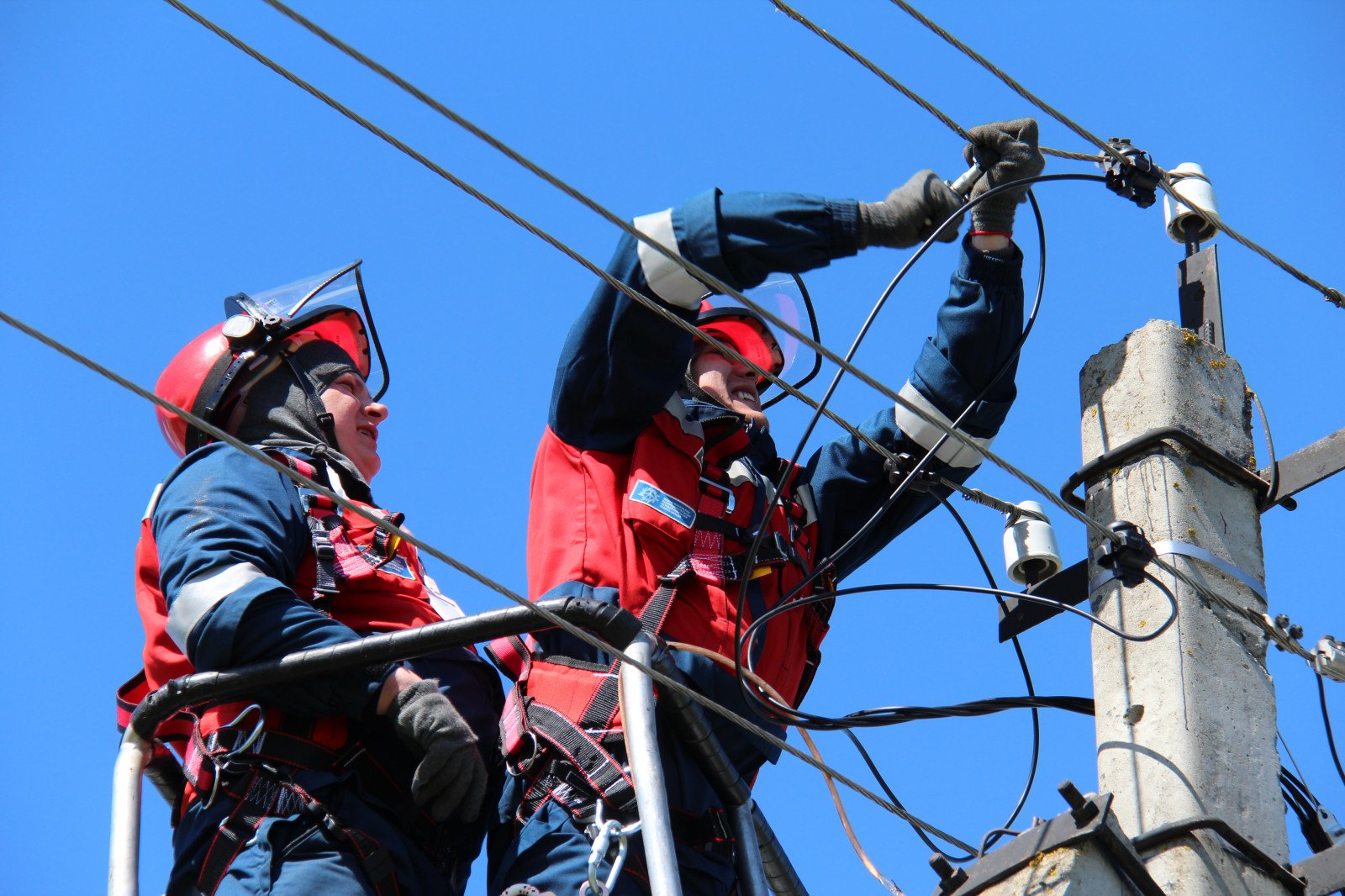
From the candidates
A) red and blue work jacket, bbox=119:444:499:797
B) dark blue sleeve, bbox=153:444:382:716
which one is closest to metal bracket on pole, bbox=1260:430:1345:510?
red and blue work jacket, bbox=119:444:499:797

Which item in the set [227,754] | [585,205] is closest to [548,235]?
[585,205]

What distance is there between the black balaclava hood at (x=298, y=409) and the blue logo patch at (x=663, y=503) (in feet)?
2.98

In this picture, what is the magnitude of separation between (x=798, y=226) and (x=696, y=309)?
410mm

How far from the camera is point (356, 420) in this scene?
5.55 metres

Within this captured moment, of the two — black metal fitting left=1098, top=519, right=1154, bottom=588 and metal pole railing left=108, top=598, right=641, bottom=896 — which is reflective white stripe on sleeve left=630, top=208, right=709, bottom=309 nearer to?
metal pole railing left=108, top=598, right=641, bottom=896

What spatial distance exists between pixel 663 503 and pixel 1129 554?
3.78 feet

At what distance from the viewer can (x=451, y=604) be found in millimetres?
4996

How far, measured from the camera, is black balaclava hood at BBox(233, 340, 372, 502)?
5254mm

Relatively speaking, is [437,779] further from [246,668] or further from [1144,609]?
[1144,609]

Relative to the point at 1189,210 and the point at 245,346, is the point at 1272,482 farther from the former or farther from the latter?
the point at 245,346

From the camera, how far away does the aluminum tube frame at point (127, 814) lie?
3.96 meters

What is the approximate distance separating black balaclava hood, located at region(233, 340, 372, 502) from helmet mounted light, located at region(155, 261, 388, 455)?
0.13ft

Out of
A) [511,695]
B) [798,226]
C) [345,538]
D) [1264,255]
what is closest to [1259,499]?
[1264,255]

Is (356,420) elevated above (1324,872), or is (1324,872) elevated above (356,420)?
(356,420)
